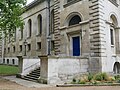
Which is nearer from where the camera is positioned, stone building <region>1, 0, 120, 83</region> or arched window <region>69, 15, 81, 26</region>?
stone building <region>1, 0, 120, 83</region>

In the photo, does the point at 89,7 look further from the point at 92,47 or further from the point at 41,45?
the point at 41,45

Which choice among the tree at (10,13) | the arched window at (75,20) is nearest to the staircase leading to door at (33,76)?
the tree at (10,13)

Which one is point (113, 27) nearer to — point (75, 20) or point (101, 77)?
point (75, 20)

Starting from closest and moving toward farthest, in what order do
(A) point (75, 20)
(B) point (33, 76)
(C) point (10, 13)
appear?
(B) point (33, 76), (C) point (10, 13), (A) point (75, 20)

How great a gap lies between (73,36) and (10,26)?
6263 millimetres

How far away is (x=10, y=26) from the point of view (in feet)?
62.4

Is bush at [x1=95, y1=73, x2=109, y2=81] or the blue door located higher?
the blue door

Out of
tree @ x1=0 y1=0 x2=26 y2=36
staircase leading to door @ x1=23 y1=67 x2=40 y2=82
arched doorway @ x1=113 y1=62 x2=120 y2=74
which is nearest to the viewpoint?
staircase leading to door @ x1=23 y1=67 x2=40 y2=82

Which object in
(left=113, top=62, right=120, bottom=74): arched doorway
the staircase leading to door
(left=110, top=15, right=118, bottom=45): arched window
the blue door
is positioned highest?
(left=110, top=15, right=118, bottom=45): arched window

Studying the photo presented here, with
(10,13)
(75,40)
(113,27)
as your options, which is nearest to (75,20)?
(75,40)

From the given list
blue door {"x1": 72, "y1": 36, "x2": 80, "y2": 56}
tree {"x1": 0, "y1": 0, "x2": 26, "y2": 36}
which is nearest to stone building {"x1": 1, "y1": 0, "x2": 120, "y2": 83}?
blue door {"x1": 72, "y1": 36, "x2": 80, "y2": 56}

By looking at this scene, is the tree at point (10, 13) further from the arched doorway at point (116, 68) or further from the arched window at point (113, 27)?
the arched doorway at point (116, 68)

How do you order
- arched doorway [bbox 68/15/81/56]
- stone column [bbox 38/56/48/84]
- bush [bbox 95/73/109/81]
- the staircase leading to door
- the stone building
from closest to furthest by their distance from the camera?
1. stone column [bbox 38/56/48/84]
2. bush [bbox 95/73/109/81]
3. the stone building
4. the staircase leading to door
5. arched doorway [bbox 68/15/81/56]

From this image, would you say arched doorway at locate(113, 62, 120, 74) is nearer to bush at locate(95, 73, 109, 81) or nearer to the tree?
bush at locate(95, 73, 109, 81)
